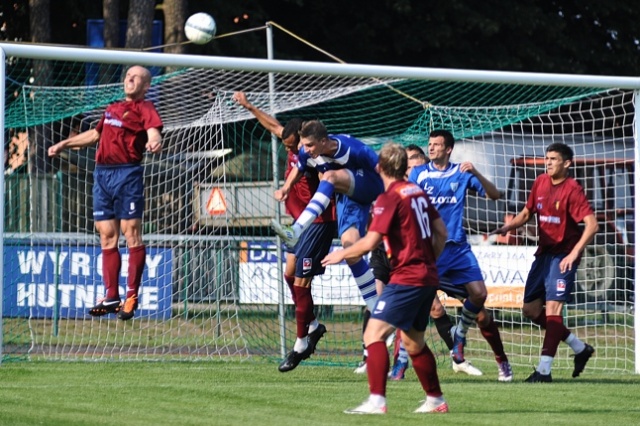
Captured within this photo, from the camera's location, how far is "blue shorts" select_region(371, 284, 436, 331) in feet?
26.4

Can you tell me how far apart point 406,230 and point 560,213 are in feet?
11.2

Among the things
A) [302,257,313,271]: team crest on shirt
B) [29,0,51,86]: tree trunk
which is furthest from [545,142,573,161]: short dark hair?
[29,0,51,86]: tree trunk

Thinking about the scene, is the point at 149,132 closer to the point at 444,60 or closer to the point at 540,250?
the point at 540,250

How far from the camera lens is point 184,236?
1483cm

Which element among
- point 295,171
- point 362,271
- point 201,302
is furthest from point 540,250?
point 201,302

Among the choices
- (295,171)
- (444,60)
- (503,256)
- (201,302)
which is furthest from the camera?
(444,60)

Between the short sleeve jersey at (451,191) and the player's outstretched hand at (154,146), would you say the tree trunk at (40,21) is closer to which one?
the player's outstretched hand at (154,146)

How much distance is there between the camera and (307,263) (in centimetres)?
1118

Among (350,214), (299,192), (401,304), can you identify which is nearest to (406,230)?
(401,304)

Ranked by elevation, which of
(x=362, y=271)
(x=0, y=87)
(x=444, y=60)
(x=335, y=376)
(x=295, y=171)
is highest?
(x=444, y=60)

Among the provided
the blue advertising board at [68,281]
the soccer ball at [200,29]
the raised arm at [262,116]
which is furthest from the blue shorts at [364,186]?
the blue advertising board at [68,281]

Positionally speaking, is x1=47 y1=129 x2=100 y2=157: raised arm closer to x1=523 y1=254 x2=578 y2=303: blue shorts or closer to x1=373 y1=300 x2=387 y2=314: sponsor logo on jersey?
x1=373 y1=300 x2=387 y2=314: sponsor logo on jersey

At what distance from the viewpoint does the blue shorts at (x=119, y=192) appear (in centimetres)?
1111

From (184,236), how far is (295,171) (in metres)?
4.48
